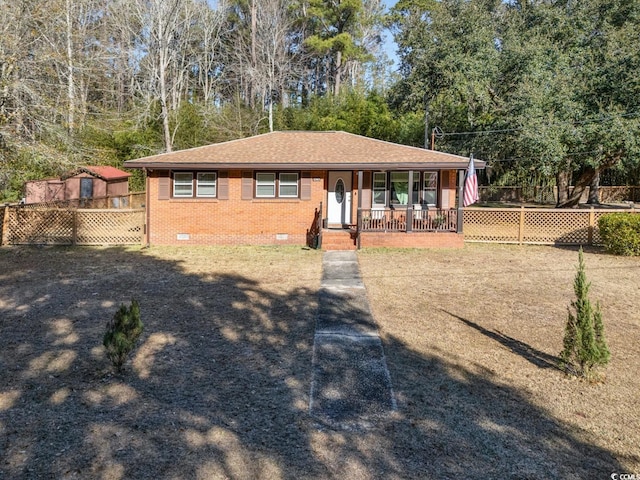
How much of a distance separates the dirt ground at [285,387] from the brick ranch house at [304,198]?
198 inches

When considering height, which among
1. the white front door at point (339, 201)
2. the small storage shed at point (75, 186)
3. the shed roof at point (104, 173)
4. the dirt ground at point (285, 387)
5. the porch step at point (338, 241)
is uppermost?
the shed roof at point (104, 173)

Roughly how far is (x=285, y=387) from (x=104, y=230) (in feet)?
41.1

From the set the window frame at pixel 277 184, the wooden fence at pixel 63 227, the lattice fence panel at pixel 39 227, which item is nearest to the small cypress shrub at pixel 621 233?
the window frame at pixel 277 184

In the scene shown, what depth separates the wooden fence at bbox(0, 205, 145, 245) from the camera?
14.3 metres

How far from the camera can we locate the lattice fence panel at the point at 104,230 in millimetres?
14797

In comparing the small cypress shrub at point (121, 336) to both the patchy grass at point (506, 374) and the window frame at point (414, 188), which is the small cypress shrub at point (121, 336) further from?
the window frame at point (414, 188)

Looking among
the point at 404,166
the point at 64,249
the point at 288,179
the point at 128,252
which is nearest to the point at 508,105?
the point at 404,166

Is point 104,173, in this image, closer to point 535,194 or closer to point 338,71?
point 338,71

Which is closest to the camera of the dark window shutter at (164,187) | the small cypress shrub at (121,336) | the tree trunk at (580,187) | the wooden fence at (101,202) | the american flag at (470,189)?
the small cypress shrub at (121,336)

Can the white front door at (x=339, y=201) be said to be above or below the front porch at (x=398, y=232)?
above

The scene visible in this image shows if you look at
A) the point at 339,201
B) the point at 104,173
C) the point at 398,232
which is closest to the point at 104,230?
the point at 339,201

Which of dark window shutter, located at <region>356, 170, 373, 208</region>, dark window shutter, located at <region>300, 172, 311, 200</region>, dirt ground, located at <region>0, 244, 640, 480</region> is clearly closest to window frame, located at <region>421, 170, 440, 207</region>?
dark window shutter, located at <region>356, 170, 373, 208</region>

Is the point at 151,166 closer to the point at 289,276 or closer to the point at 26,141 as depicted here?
the point at 26,141

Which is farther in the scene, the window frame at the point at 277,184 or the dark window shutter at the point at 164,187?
the window frame at the point at 277,184
